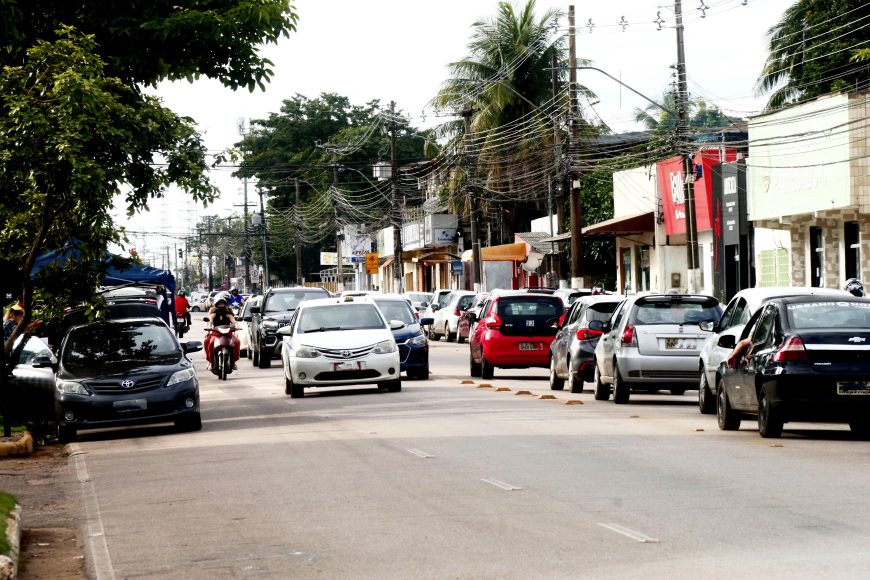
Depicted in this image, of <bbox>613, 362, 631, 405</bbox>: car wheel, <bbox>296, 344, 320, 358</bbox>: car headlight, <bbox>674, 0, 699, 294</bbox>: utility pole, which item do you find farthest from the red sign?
<bbox>613, 362, 631, 405</bbox>: car wheel

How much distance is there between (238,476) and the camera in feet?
48.5

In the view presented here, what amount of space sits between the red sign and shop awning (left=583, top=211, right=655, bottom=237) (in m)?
0.95

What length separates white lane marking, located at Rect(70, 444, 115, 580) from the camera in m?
9.94

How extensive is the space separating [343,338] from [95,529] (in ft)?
48.6

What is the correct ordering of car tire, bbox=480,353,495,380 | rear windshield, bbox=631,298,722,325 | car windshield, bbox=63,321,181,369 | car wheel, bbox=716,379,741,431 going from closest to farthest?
car wheel, bbox=716,379,741,431 < car windshield, bbox=63,321,181,369 < rear windshield, bbox=631,298,722,325 < car tire, bbox=480,353,495,380

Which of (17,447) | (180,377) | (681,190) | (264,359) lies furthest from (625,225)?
(17,447)

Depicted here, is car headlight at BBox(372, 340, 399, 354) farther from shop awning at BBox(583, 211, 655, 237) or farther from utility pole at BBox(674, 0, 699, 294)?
shop awning at BBox(583, 211, 655, 237)

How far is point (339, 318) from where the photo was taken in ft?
91.2

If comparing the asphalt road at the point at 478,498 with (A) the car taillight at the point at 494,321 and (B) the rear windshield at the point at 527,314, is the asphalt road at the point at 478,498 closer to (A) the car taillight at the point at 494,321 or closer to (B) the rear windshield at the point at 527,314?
(A) the car taillight at the point at 494,321

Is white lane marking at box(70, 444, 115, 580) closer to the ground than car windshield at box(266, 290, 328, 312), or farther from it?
closer to the ground

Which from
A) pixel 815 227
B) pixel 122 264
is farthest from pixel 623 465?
pixel 815 227

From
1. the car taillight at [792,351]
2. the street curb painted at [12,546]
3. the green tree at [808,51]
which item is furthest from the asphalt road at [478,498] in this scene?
the green tree at [808,51]

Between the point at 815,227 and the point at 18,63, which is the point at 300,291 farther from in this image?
the point at 18,63

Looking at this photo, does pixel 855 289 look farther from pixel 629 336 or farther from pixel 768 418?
pixel 768 418
